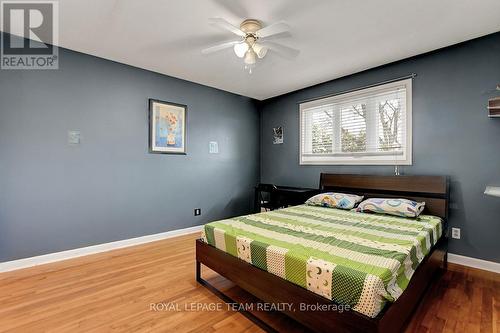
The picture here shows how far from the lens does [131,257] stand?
2928 millimetres

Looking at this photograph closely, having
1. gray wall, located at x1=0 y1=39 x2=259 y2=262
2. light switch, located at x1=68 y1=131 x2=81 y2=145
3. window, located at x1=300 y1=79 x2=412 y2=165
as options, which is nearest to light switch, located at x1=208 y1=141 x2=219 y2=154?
gray wall, located at x1=0 y1=39 x2=259 y2=262

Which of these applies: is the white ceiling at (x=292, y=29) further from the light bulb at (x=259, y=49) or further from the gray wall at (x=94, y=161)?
the gray wall at (x=94, y=161)

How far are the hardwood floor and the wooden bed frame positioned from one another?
0.46ft

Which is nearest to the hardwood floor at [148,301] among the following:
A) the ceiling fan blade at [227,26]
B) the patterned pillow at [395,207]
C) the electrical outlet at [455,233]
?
the electrical outlet at [455,233]

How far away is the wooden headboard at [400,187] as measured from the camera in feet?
8.89

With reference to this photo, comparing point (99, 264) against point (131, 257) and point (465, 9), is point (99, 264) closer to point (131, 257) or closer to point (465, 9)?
point (131, 257)

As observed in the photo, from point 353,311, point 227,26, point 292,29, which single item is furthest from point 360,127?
point 353,311

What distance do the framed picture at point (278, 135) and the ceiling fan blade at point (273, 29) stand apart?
2.38 meters

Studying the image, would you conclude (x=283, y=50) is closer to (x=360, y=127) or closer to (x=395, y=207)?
(x=360, y=127)

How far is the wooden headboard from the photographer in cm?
271

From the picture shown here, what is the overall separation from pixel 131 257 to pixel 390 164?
3529 millimetres

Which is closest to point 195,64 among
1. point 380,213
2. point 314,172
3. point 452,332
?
point 314,172

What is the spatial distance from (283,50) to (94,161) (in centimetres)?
273

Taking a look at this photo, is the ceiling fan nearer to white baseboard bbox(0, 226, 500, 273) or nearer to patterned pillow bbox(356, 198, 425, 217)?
patterned pillow bbox(356, 198, 425, 217)
